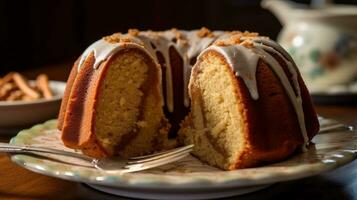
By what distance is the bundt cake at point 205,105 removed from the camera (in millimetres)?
808

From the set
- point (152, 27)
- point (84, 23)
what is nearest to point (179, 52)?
A: point (84, 23)

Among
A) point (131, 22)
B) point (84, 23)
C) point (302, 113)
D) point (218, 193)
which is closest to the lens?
Result: point (218, 193)

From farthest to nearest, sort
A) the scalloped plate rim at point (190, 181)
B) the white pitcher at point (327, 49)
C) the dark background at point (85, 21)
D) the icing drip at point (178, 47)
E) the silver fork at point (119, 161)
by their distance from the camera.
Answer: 1. the dark background at point (85, 21)
2. the white pitcher at point (327, 49)
3. the icing drip at point (178, 47)
4. the silver fork at point (119, 161)
5. the scalloped plate rim at point (190, 181)

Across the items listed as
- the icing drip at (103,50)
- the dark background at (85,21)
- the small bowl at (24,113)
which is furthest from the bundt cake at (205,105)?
the dark background at (85,21)

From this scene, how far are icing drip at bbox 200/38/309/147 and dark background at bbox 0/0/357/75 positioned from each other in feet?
6.18

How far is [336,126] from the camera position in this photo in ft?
3.18

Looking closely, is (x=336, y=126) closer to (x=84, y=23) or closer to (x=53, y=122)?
(x=53, y=122)

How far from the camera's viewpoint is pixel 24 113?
1.10 meters

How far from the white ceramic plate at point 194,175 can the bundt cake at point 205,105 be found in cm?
4

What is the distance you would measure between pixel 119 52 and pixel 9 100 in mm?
395

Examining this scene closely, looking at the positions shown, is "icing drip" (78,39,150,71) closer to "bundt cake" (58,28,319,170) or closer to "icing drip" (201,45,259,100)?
"bundt cake" (58,28,319,170)

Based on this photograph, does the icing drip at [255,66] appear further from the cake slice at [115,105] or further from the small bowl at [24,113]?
the small bowl at [24,113]

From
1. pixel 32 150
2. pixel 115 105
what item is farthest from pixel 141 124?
pixel 32 150

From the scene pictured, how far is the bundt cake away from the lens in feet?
2.65
